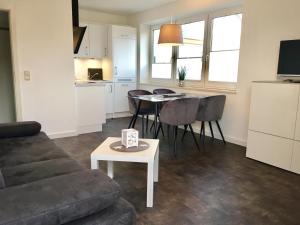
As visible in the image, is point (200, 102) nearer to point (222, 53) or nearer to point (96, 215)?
point (222, 53)

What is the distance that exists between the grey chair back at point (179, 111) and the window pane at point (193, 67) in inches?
62.3

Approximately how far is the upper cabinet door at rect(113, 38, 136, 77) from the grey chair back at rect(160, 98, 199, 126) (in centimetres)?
278

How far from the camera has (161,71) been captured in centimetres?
613

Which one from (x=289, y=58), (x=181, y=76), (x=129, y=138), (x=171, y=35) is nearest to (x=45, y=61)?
(x=171, y=35)

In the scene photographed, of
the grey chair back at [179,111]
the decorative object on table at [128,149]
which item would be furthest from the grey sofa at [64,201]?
the grey chair back at [179,111]

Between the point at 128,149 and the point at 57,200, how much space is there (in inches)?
46.9

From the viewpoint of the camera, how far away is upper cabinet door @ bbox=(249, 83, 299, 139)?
9.48 ft

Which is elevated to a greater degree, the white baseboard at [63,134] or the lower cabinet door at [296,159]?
the lower cabinet door at [296,159]

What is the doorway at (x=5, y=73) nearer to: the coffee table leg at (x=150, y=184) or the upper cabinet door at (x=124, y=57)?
the upper cabinet door at (x=124, y=57)

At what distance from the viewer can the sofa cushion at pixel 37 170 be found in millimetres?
1627

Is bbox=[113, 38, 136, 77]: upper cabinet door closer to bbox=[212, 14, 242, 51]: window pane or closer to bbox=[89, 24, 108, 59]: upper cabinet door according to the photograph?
bbox=[89, 24, 108, 59]: upper cabinet door

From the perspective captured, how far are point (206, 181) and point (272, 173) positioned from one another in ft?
2.81

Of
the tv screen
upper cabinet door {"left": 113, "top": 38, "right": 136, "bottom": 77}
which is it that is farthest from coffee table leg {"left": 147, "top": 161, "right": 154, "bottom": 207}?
upper cabinet door {"left": 113, "top": 38, "right": 136, "bottom": 77}

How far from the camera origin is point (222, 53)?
4508 mm
